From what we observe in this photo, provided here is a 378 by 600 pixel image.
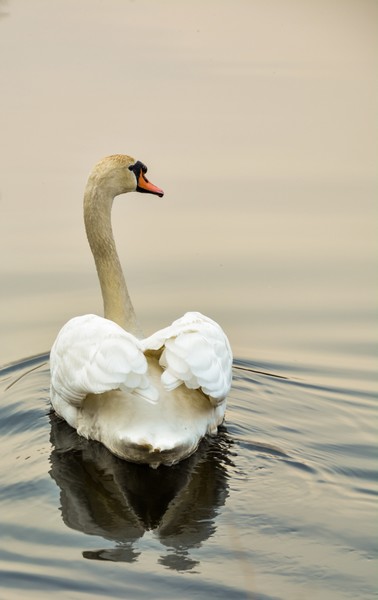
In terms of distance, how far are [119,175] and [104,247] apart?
595 millimetres

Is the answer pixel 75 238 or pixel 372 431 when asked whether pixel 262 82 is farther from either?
pixel 372 431

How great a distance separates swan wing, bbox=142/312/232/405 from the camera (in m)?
7.27

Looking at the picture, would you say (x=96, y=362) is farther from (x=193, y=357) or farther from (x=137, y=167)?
(x=137, y=167)

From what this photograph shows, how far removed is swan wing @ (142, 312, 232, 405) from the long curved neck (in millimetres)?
1567

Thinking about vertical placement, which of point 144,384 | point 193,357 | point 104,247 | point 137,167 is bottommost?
point 144,384

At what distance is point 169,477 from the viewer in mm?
7527

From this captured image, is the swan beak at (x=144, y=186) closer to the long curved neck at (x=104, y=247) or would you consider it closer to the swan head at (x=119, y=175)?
the swan head at (x=119, y=175)

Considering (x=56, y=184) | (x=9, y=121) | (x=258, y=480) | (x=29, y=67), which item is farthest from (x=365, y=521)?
(x=29, y=67)

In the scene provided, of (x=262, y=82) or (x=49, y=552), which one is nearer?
(x=49, y=552)

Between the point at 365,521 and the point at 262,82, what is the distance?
375 inches

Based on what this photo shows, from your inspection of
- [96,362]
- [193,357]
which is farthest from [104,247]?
[193,357]

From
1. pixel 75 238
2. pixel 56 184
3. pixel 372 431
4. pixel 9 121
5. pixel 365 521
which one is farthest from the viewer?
pixel 9 121

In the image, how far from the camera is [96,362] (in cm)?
734

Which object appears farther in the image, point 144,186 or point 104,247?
point 144,186
